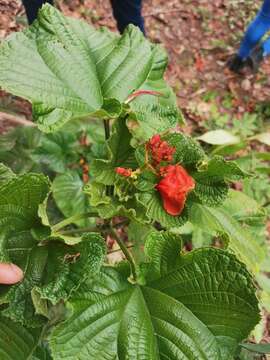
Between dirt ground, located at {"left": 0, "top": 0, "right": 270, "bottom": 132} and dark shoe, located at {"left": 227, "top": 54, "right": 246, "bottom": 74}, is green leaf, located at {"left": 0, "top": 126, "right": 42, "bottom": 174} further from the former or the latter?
dark shoe, located at {"left": 227, "top": 54, "right": 246, "bottom": 74}

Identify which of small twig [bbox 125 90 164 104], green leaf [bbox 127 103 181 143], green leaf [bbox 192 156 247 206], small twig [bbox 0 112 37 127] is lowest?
small twig [bbox 0 112 37 127]

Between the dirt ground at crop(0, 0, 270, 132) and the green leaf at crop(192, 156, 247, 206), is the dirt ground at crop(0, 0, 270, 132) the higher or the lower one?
the lower one

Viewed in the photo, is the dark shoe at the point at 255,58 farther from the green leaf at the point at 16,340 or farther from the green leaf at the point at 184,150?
the green leaf at the point at 16,340

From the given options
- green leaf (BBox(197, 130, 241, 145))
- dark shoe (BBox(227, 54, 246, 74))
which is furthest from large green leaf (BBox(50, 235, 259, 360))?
dark shoe (BBox(227, 54, 246, 74))

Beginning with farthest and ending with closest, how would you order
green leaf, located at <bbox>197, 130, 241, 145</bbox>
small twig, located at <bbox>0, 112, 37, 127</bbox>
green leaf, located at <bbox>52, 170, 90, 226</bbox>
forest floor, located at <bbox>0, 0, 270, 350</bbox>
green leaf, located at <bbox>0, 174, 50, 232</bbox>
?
forest floor, located at <bbox>0, 0, 270, 350</bbox>
green leaf, located at <bbox>197, 130, 241, 145</bbox>
small twig, located at <bbox>0, 112, 37, 127</bbox>
green leaf, located at <bbox>52, 170, 90, 226</bbox>
green leaf, located at <bbox>0, 174, 50, 232</bbox>

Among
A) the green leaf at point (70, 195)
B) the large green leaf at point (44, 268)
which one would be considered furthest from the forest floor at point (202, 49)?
the large green leaf at point (44, 268)

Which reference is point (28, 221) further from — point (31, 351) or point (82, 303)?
point (31, 351)

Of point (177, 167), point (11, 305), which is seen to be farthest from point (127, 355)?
point (177, 167)

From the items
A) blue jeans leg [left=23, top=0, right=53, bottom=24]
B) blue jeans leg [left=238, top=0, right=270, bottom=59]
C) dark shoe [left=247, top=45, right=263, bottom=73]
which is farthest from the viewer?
dark shoe [left=247, top=45, right=263, bottom=73]
